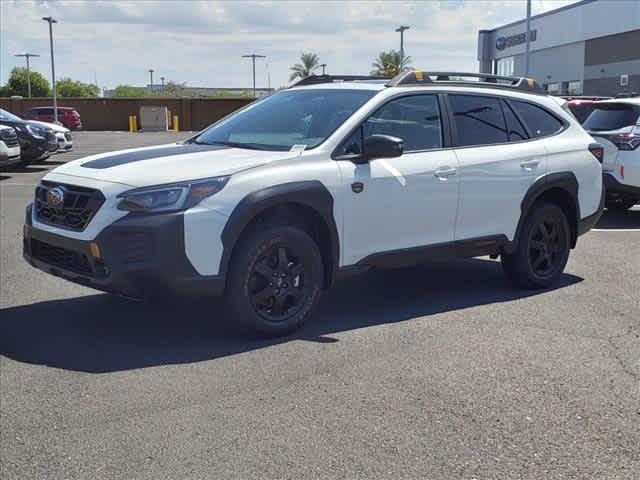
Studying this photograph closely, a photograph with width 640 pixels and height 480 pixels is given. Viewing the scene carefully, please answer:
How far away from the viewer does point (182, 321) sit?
19.5ft

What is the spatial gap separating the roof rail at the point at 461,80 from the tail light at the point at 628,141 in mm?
3761

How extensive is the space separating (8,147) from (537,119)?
504 inches

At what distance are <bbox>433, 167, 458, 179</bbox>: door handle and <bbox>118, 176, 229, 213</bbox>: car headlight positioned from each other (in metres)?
1.93

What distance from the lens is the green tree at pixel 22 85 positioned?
8938 cm

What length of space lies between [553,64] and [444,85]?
60.4m

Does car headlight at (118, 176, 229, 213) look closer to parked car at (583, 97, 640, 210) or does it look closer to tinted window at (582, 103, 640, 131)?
parked car at (583, 97, 640, 210)

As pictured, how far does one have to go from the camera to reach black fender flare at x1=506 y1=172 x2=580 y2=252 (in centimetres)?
684

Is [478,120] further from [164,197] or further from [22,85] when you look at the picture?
[22,85]

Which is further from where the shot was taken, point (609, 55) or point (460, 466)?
point (609, 55)

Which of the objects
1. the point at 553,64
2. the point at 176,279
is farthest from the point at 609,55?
the point at 176,279

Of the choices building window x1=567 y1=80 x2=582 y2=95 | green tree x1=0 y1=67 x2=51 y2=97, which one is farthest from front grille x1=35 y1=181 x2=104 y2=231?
green tree x1=0 y1=67 x2=51 y2=97

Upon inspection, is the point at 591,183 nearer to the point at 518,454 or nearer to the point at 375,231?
the point at 375,231

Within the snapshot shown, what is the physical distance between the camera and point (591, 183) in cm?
745

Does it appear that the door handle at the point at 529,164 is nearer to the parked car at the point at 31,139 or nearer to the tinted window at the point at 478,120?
the tinted window at the point at 478,120
